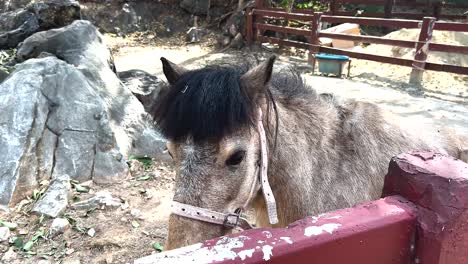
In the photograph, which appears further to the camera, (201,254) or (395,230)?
(395,230)

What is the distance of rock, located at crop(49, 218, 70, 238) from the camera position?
11.3ft

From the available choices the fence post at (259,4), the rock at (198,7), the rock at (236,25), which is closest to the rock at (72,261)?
the rock at (236,25)

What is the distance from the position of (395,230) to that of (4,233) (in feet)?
11.4

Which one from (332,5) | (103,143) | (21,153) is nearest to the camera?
(21,153)

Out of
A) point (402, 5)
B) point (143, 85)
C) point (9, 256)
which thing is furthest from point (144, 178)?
point (402, 5)

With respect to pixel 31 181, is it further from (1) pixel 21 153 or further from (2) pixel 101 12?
(2) pixel 101 12

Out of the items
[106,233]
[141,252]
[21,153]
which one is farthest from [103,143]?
[141,252]

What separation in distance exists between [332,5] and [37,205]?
43.9 ft

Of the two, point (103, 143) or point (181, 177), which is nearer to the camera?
point (181, 177)

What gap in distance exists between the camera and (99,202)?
151 inches

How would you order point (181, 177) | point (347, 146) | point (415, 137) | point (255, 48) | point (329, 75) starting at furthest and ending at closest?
point (255, 48) → point (329, 75) → point (415, 137) → point (347, 146) → point (181, 177)

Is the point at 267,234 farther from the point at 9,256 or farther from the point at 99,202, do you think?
the point at 99,202

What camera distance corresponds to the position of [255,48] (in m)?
12.8

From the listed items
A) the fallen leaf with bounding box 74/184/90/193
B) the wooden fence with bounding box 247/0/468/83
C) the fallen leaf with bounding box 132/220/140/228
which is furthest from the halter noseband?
the wooden fence with bounding box 247/0/468/83
